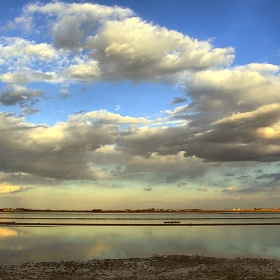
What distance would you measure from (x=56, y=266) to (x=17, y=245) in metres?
16.8

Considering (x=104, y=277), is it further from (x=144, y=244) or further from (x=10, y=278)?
(x=144, y=244)

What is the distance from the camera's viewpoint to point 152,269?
29.1 meters

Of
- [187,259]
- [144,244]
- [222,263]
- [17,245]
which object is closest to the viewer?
[222,263]

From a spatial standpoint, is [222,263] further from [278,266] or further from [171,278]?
[171,278]

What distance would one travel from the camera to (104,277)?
25.8 meters

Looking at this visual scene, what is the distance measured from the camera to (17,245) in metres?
44.1

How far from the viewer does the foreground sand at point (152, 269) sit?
86.1ft

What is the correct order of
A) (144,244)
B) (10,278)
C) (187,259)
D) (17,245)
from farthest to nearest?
(144,244) < (17,245) < (187,259) < (10,278)

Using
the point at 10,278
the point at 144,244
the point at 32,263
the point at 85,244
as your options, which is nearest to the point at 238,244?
the point at 144,244

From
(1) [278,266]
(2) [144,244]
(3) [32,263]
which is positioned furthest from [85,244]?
(1) [278,266]

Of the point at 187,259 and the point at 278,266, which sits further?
the point at 187,259

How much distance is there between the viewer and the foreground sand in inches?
1033

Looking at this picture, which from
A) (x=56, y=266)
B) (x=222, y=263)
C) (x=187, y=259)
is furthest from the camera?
(x=187, y=259)

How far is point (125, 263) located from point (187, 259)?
6.93m
